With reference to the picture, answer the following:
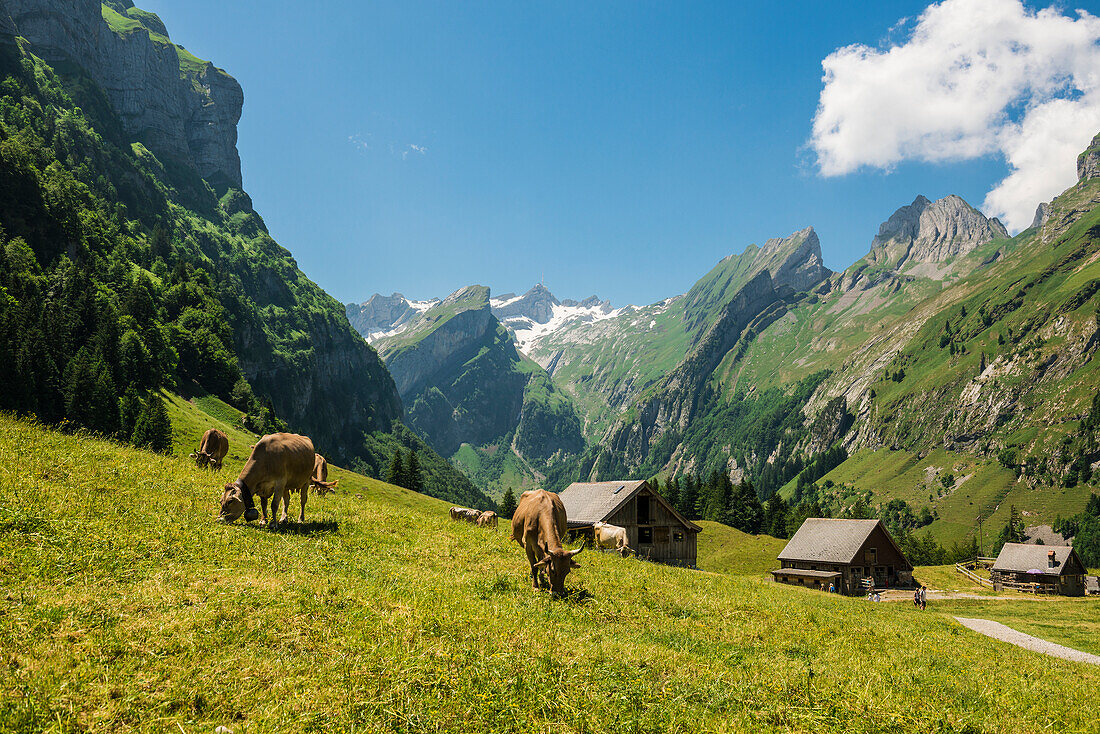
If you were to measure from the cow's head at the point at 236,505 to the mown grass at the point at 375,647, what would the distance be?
0.95m

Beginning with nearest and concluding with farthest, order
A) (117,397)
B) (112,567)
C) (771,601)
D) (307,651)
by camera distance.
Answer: (307,651), (112,567), (771,601), (117,397)

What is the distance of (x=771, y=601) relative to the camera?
24125mm

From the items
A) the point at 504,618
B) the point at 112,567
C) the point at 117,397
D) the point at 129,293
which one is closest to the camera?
the point at 112,567

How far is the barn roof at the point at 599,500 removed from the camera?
60531mm

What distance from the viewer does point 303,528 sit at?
20.3 m

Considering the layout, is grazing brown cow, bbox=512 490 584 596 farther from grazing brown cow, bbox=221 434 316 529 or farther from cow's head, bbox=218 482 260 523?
cow's head, bbox=218 482 260 523

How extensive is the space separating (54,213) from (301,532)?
6798 inches

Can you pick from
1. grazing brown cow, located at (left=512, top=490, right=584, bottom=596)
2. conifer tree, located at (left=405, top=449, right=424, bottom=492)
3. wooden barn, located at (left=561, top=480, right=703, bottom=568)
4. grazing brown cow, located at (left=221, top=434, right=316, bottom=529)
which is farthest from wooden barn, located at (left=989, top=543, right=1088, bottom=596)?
grazing brown cow, located at (left=221, top=434, right=316, bottom=529)

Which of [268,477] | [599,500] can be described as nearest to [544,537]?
[268,477]

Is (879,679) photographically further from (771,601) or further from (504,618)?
(771,601)

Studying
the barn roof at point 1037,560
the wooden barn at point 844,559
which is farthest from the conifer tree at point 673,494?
the barn roof at point 1037,560

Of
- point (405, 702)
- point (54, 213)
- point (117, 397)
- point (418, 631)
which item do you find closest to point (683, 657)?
point (418, 631)

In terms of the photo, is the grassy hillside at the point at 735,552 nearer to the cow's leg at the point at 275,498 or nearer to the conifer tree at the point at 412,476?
the conifer tree at the point at 412,476

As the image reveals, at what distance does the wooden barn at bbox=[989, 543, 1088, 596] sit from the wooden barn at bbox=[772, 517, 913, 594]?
86.8 ft
